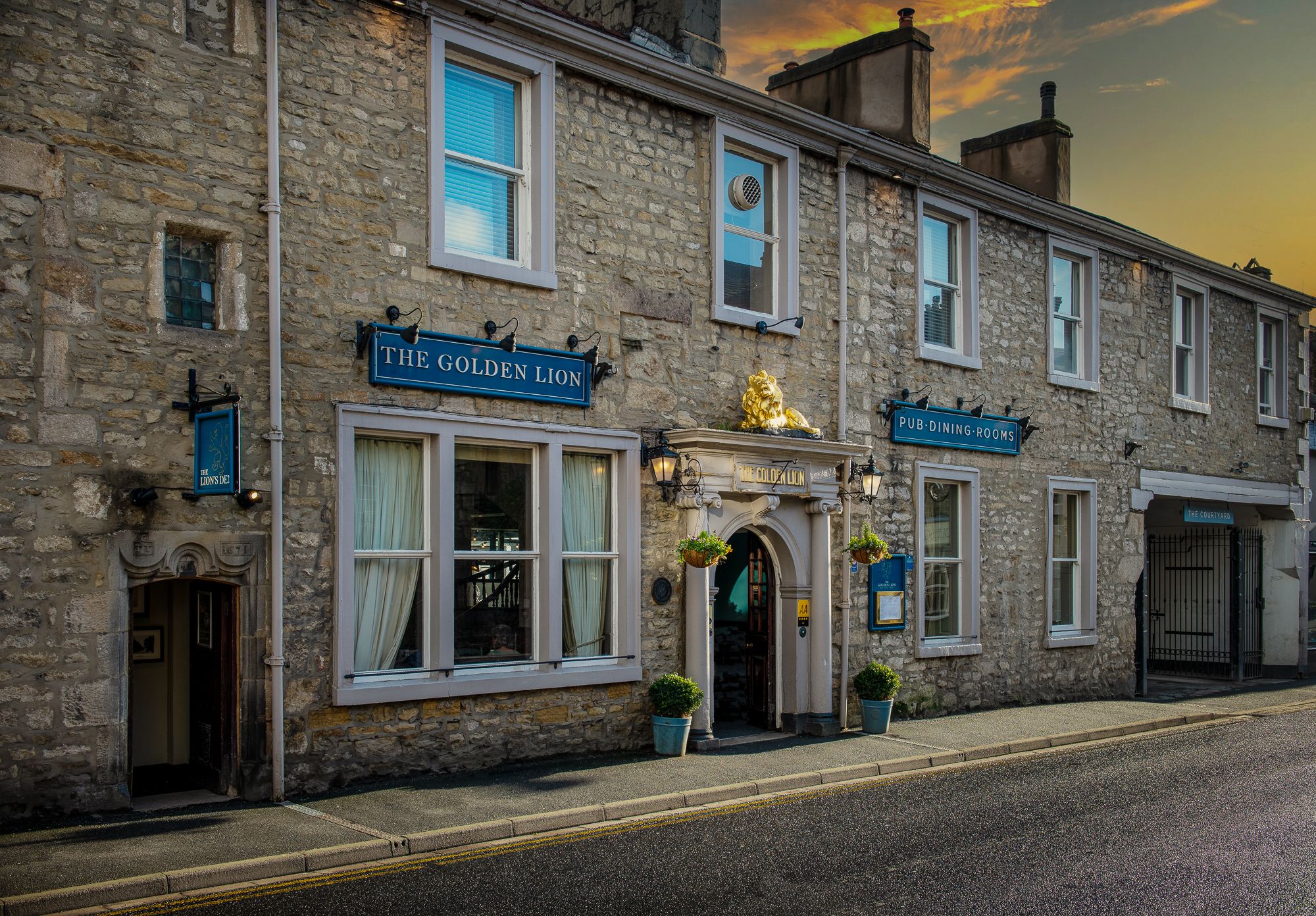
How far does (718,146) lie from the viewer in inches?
539

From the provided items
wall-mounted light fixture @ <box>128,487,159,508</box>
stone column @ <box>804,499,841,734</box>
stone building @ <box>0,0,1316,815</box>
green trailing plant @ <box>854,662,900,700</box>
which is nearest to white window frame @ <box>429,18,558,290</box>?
stone building @ <box>0,0,1316,815</box>

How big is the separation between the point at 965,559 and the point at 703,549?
6.10 m

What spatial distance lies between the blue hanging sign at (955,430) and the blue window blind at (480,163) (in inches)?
246

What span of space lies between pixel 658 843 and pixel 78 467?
17.5ft

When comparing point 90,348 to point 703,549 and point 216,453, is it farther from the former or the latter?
point 703,549

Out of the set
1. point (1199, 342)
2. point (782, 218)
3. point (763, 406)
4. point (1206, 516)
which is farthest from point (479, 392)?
point (1206, 516)

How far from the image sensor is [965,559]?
55.1ft

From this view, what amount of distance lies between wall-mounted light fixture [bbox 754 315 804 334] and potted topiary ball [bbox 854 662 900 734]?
4355 mm

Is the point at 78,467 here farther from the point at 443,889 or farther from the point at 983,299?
the point at 983,299

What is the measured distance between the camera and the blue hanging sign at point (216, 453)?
888 cm

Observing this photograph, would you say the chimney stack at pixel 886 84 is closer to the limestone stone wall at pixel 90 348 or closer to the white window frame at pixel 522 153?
the white window frame at pixel 522 153

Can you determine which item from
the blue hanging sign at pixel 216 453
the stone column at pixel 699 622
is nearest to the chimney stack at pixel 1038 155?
the stone column at pixel 699 622

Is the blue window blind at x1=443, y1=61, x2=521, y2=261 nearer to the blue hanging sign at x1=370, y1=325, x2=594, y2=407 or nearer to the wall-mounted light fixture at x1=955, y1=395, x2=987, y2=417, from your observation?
the blue hanging sign at x1=370, y1=325, x2=594, y2=407

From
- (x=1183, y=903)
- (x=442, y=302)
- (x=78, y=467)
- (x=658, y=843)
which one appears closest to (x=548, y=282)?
(x=442, y=302)
